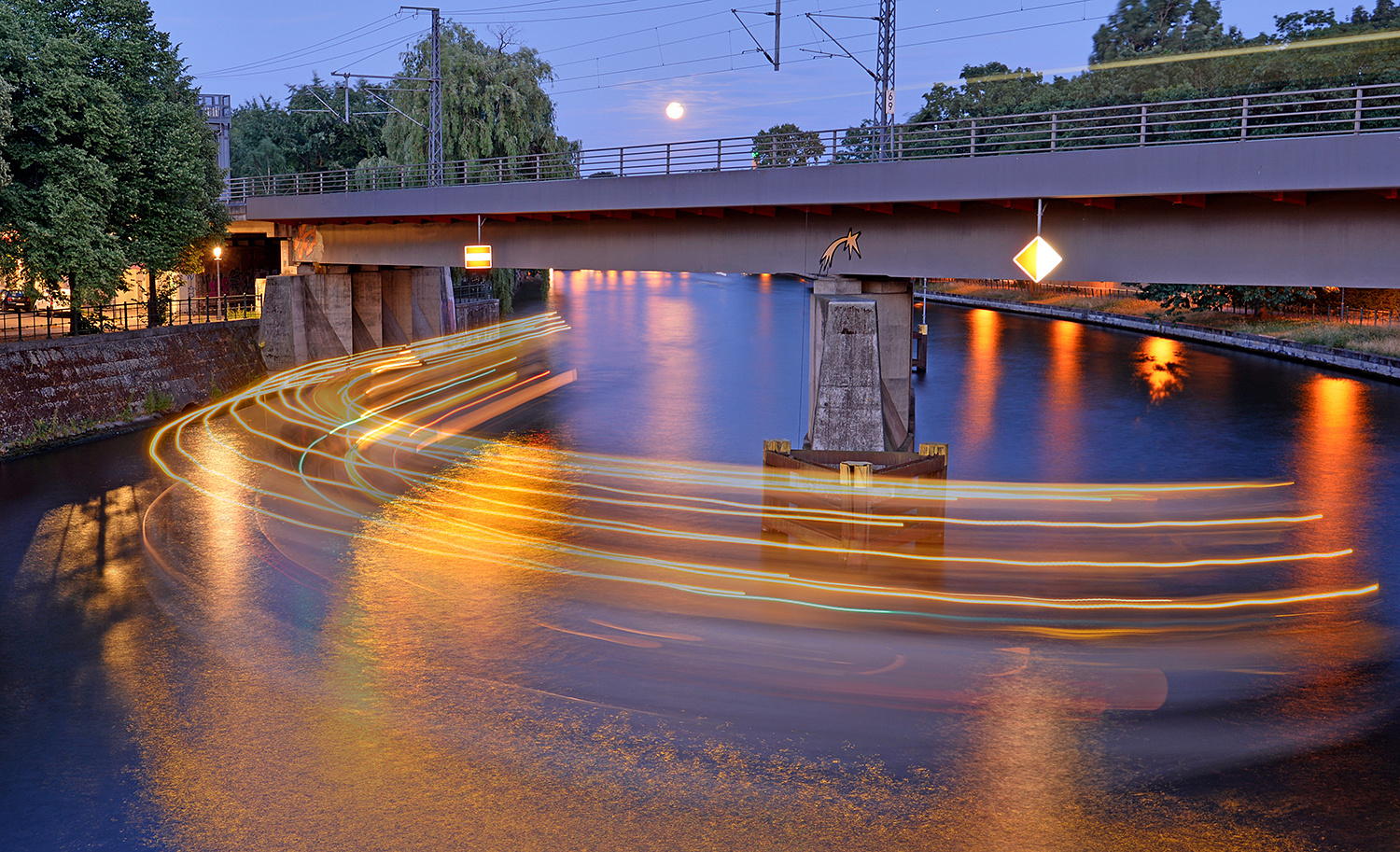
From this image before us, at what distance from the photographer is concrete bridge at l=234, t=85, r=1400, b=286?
20.0m

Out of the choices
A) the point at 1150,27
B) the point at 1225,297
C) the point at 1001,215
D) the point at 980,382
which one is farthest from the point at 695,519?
the point at 1150,27

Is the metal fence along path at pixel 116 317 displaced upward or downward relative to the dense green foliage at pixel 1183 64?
downward

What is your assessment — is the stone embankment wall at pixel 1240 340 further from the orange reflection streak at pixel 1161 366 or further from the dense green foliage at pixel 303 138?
the dense green foliage at pixel 303 138

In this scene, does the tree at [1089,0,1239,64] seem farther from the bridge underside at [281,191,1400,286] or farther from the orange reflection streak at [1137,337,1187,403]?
the bridge underside at [281,191,1400,286]

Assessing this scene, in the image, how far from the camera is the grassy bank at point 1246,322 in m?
56.5

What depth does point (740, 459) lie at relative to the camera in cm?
3356

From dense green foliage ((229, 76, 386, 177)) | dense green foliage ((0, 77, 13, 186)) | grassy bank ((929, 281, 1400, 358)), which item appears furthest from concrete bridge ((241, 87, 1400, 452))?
dense green foliage ((229, 76, 386, 177))

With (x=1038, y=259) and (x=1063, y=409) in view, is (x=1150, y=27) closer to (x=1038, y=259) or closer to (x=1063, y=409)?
(x=1063, y=409)

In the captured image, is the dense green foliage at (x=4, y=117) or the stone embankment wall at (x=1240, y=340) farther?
the stone embankment wall at (x=1240, y=340)

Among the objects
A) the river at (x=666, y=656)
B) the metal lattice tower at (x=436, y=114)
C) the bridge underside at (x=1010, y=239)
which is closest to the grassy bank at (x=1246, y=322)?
the river at (x=666, y=656)

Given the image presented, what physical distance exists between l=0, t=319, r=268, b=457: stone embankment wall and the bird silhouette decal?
2235 centimetres

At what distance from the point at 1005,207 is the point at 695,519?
979cm

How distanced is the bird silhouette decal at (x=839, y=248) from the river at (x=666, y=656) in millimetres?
6468

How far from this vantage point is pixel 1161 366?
58812 millimetres
